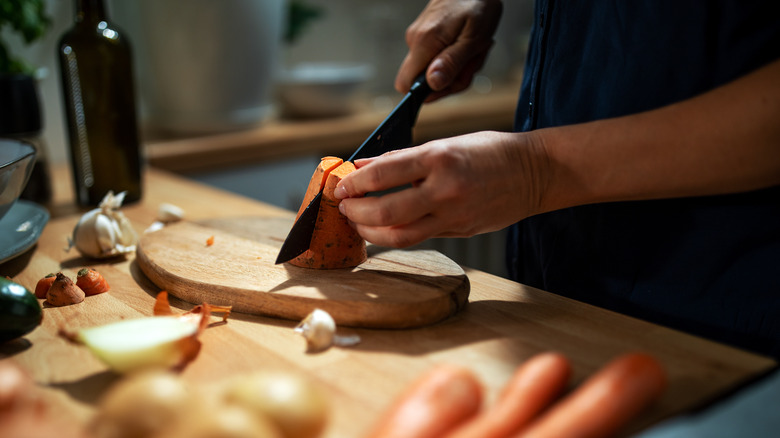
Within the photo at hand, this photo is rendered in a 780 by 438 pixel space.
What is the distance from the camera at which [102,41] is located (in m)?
1.35

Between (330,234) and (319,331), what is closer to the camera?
(319,331)

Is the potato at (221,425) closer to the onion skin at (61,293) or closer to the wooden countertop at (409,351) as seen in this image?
the wooden countertop at (409,351)

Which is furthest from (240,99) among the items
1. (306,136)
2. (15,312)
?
(15,312)

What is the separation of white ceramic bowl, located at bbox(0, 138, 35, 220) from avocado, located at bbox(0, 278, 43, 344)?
0.84ft

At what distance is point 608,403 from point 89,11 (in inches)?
49.8

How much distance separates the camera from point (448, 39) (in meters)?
1.25

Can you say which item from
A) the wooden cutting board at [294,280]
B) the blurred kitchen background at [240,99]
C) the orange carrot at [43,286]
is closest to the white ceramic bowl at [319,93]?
the blurred kitchen background at [240,99]

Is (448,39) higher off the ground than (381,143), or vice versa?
(448,39)

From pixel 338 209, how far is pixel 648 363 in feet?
1.69

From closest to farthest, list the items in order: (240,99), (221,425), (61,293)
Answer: (221,425) → (61,293) → (240,99)

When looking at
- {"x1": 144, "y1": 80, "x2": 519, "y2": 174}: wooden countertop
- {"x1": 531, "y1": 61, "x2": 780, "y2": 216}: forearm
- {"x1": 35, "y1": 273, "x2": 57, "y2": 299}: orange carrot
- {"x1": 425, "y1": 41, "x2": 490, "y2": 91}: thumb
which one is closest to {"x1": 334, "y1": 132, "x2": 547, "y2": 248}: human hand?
{"x1": 531, "y1": 61, "x2": 780, "y2": 216}: forearm

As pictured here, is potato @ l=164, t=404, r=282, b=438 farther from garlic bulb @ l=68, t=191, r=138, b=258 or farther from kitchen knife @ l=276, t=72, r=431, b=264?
garlic bulb @ l=68, t=191, r=138, b=258

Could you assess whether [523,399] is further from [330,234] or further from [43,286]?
[43,286]

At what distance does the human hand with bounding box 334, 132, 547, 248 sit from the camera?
85cm
